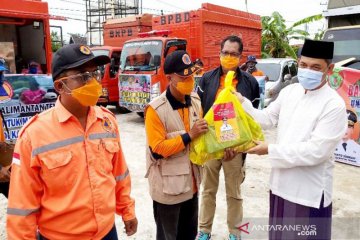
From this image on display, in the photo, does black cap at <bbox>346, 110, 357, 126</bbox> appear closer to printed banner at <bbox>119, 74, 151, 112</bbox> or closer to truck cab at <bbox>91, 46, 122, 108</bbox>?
printed banner at <bbox>119, 74, 151, 112</bbox>

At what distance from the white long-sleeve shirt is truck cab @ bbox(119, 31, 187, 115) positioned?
6.17 meters

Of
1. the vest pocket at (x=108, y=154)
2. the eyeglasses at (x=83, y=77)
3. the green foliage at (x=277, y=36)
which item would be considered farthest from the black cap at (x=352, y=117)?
the green foliage at (x=277, y=36)

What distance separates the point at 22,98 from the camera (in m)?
5.01

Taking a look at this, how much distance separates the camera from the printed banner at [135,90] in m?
8.25

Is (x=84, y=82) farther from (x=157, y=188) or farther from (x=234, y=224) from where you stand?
(x=234, y=224)

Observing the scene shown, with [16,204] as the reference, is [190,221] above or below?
below

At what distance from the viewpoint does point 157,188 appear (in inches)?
90.4

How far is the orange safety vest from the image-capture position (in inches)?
59.8

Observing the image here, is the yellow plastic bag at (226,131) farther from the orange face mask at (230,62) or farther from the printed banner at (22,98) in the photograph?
the printed banner at (22,98)

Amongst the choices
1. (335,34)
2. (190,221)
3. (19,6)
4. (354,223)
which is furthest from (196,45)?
(190,221)

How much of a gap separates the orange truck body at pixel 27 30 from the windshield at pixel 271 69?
614cm

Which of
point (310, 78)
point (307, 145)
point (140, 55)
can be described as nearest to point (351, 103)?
point (310, 78)

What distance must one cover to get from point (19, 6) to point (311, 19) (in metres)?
12.0

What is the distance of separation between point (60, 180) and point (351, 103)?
4871 mm
